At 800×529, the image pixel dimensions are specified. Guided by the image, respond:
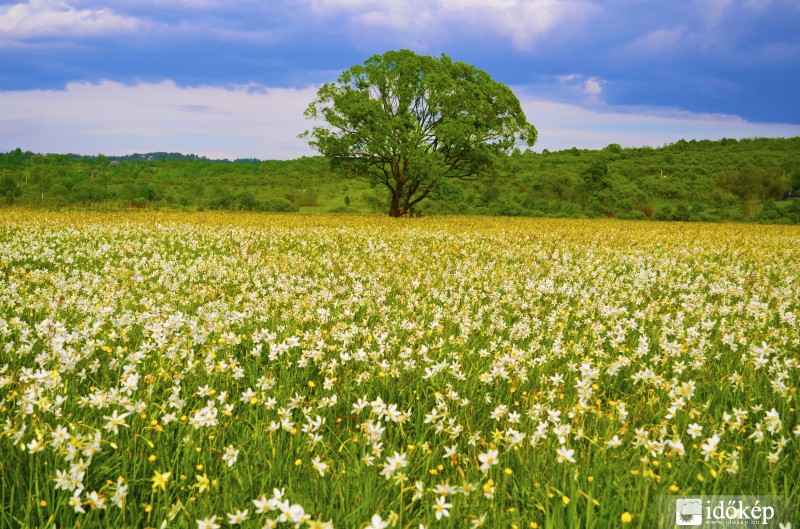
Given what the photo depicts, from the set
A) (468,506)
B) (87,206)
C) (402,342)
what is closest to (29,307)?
(402,342)

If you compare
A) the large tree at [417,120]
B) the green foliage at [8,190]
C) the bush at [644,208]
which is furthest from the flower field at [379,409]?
the bush at [644,208]

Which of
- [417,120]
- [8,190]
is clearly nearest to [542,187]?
[417,120]

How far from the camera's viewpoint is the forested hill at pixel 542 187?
134 feet

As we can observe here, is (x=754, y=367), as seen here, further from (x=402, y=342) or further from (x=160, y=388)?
(x=160, y=388)

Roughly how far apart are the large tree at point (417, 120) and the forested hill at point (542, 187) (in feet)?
8.05

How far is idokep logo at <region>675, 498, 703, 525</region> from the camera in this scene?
97.0 inches

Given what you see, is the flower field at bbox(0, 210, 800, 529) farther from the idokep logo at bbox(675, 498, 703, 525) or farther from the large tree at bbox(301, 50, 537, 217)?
the large tree at bbox(301, 50, 537, 217)

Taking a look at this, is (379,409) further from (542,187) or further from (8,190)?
(542,187)

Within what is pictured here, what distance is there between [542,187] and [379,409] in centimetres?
6186

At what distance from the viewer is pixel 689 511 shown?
8.32ft

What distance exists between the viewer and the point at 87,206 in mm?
32562

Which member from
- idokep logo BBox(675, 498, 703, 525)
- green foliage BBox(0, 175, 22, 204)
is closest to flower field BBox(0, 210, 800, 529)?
idokep logo BBox(675, 498, 703, 525)

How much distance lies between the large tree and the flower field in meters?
23.8

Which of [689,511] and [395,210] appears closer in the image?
[689,511]
